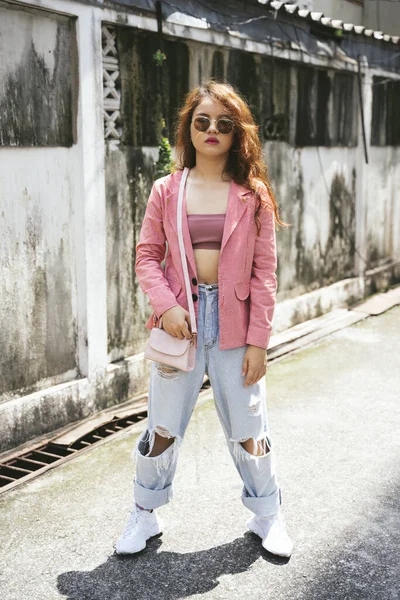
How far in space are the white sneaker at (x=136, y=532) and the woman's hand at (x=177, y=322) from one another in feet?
3.01

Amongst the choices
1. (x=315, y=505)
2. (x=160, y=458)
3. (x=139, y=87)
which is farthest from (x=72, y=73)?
(x=315, y=505)

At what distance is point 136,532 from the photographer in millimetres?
3625

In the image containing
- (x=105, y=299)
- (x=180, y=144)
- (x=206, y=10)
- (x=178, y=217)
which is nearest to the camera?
(x=178, y=217)

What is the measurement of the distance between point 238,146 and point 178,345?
0.93 meters

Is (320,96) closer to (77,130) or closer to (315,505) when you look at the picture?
(77,130)

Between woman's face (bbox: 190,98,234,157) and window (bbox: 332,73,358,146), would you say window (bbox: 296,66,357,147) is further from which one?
woman's face (bbox: 190,98,234,157)

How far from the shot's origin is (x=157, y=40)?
5.73m

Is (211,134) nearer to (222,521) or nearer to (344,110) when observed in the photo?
(222,521)

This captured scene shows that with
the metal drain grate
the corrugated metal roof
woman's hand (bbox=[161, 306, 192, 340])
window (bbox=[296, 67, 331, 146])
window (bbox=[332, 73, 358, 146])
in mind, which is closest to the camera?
woman's hand (bbox=[161, 306, 192, 340])

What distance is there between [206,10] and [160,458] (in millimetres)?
4047

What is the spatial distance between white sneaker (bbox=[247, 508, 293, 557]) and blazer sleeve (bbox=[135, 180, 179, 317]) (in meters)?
1.14

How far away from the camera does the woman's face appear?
3344mm

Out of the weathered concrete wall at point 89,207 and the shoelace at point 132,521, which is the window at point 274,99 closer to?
the weathered concrete wall at point 89,207

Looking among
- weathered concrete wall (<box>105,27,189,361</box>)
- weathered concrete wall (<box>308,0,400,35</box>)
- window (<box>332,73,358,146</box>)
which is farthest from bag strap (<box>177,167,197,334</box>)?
weathered concrete wall (<box>308,0,400,35</box>)
